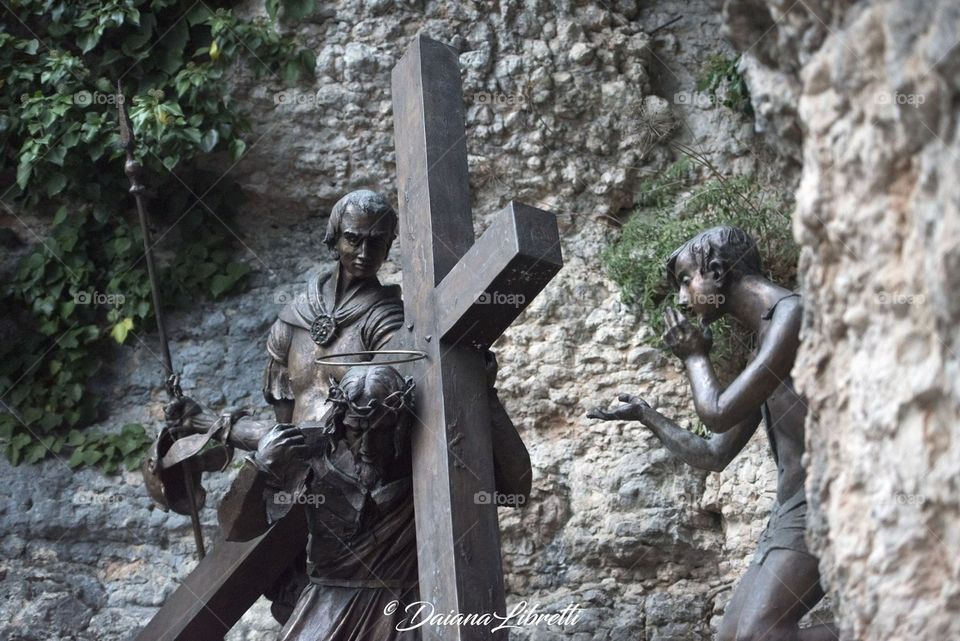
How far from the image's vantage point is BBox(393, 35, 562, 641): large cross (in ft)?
13.3

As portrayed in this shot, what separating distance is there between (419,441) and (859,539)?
64.8 inches

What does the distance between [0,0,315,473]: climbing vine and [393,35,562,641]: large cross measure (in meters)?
2.27

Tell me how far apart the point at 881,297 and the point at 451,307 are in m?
1.74

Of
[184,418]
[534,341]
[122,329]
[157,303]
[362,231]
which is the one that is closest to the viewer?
[362,231]

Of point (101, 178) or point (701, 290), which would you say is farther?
point (101, 178)

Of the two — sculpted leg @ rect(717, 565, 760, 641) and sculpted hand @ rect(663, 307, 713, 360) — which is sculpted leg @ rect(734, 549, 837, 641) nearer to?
sculpted leg @ rect(717, 565, 760, 641)

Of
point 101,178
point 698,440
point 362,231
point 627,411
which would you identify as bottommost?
point 698,440

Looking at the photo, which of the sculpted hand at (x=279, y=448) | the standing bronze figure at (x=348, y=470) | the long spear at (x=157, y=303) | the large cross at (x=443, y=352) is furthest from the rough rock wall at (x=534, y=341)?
the sculpted hand at (x=279, y=448)

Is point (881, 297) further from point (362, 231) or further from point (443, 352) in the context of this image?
point (362, 231)

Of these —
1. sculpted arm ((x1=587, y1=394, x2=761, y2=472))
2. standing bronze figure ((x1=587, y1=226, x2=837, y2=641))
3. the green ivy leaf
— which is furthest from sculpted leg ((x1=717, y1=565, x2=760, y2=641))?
the green ivy leaf

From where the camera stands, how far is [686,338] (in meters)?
4.05

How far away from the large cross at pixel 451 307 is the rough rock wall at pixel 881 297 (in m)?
1.20

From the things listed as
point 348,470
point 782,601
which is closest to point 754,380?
point 782,601

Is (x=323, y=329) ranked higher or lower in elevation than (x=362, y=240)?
lower
